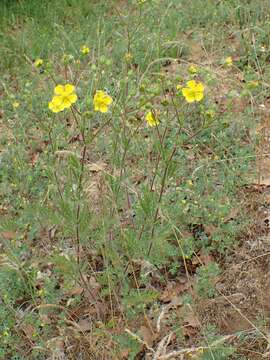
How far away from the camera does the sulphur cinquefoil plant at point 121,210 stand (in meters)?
2.39

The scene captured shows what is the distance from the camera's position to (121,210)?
10.2 ft

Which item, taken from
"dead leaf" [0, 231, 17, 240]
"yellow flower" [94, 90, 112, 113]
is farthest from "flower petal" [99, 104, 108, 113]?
"dead leaf" [0, 231, 17, 240]

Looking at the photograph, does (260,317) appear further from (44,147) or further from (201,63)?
(201,63)

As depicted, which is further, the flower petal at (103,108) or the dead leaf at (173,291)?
the dead leaf at (173,291)

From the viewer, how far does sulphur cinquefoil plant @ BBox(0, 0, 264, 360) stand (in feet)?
7.86

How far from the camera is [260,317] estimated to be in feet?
8.40

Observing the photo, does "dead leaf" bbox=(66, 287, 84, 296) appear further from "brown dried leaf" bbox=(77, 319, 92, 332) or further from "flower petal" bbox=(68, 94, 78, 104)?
"flower petal" bbox=(68, 94, 78, 104)

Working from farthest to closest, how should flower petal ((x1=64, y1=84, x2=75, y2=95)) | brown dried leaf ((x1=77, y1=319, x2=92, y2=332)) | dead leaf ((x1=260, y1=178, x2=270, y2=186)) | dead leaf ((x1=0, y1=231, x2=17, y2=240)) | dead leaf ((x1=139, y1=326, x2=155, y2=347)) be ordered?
dead leaf ((x1=260, y1=178, x2=270, y2=186)) < dead leaf ((x1=0, y1=231, x2=17, y2=240)) < brown dried leaf ((x1=77, y1=319, x2=92, y2=332)) < dead leaf ((x1=139, y1=326, x2=155, y2=347)) < flower petal ((x1=64, y1=84, x2=75, y2=95))

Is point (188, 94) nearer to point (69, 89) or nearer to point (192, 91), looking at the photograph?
point (192, 91)

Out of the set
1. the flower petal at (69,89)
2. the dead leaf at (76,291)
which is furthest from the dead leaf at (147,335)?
the flower petal at (69,89)

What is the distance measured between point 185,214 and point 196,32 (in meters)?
2.24

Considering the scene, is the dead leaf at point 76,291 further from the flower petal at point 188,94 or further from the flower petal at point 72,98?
the flower petal at point 188,94

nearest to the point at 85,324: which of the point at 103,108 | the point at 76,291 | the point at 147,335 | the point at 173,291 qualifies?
the point at 76,291

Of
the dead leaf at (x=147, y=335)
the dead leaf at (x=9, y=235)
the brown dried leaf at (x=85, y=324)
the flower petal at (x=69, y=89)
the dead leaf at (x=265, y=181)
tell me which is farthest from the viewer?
the dead leaf at (x=265, y=181)
